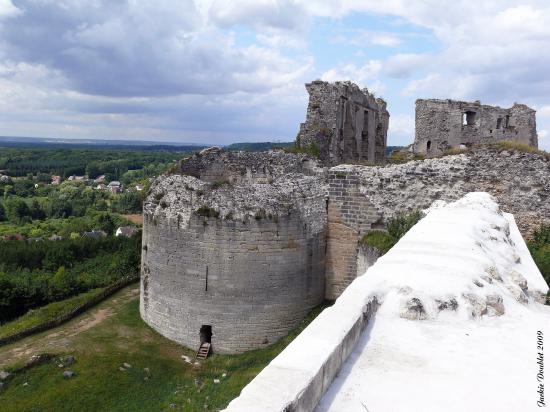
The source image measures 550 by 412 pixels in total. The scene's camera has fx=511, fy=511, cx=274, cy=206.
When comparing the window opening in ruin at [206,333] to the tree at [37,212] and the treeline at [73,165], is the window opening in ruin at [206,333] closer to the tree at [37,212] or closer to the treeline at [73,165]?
the tree at [37,212]

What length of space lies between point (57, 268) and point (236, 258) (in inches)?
829

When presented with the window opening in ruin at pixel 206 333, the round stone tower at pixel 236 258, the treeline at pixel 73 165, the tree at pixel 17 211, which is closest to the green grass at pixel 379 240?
the round stone tower at pixel 236 258

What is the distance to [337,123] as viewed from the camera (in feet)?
65.8

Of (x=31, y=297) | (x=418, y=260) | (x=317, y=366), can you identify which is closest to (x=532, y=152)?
(x=418, y=260)

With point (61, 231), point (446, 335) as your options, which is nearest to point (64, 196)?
point (61, 231)

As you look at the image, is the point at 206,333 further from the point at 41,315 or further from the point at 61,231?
the point at 61,231

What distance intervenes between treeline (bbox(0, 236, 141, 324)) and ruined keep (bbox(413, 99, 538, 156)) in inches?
639

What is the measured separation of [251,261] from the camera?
43.5ft

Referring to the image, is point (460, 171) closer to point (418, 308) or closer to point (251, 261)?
point (251, 261)

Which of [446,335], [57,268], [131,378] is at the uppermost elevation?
[446,335]

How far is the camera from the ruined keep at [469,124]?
23.9 m

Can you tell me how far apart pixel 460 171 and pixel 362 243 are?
303 centimetres

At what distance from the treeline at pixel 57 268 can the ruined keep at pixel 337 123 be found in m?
12.2

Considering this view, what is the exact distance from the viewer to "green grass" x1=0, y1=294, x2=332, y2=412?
11430mm
